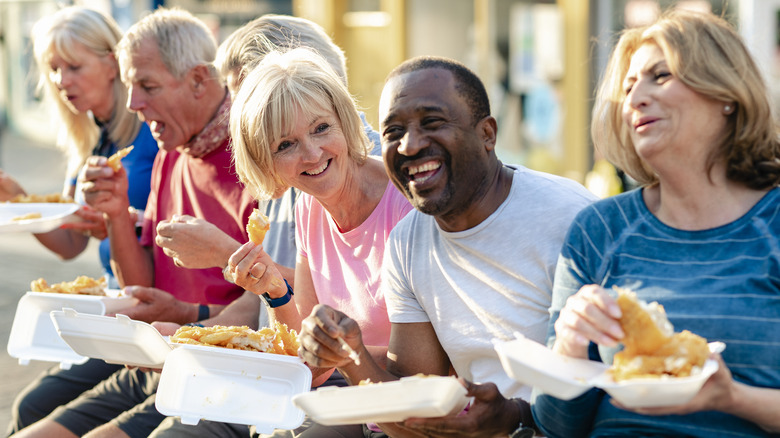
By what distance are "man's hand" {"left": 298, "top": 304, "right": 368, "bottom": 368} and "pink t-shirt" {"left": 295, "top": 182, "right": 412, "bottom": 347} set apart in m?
0.50

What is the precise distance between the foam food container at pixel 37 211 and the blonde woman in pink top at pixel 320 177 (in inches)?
43.7

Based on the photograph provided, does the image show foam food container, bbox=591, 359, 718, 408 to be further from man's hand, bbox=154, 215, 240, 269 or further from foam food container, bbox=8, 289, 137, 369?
foam food container, bbox=8, 289, 137, 369

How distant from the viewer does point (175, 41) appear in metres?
3.52

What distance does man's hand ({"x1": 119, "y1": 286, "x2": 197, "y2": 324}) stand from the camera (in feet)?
10.5

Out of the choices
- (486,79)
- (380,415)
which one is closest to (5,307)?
(486,79)

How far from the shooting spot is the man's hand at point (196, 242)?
2932 millimetres

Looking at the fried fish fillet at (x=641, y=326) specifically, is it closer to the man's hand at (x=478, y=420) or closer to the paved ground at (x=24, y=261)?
the man's hand at (x=478, y=420)

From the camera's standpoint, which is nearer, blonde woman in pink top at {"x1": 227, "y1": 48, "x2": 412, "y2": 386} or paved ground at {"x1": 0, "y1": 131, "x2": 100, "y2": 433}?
blonde woman in pink top at {"x1": 227, "y1": 48, "x2": 412, "y2": 386}

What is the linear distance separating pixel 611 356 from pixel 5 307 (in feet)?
21.2

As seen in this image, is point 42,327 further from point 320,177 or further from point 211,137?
point 320,177

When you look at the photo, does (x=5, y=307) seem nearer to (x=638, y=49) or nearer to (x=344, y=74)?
(x=344, y=74)

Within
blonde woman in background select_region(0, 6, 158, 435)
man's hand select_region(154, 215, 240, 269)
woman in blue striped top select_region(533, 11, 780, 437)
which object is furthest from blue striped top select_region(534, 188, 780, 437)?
blonde woman in background select_region(0, 6, 158, 435)

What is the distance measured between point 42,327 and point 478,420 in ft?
6.07

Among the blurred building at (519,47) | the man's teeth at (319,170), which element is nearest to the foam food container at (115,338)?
the man's teeth at (319,170)
